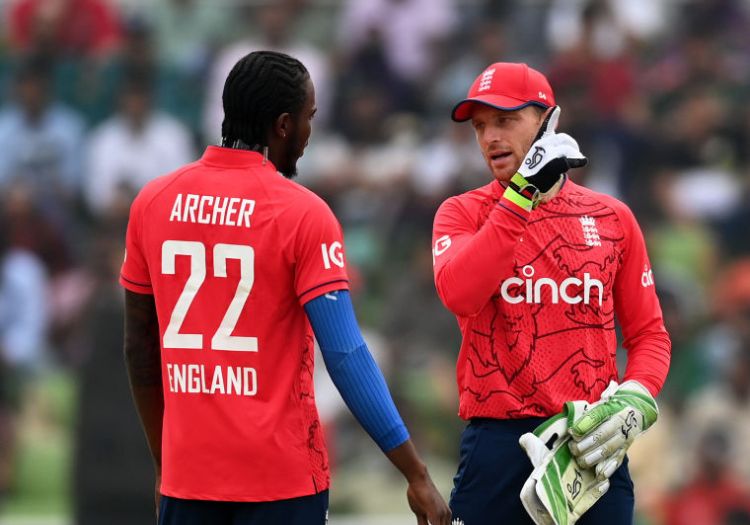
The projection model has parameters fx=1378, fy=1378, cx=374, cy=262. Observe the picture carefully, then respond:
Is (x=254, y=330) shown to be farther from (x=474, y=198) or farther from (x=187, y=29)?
(x=187, y=29)

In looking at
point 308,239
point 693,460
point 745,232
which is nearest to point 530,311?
point 308,239

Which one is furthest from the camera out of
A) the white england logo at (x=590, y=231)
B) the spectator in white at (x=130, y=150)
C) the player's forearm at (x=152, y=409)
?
the spectator in white at (x=130, y=150)

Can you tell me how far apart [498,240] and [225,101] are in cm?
90

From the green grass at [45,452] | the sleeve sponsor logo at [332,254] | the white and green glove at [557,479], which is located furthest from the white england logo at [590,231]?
the green grass at [45,452]

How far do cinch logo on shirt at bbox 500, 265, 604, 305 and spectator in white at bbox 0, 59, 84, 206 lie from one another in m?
7.26

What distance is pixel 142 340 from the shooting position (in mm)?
4160

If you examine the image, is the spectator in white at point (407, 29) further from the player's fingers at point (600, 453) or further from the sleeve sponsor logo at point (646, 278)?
the player's fingers at point (600, 453)

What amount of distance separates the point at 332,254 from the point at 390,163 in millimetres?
7276

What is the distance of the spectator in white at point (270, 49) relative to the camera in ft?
37.4

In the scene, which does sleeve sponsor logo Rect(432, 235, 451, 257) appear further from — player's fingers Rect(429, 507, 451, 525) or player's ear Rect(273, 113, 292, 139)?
player's fingers Rect(429, 507, 451, 525)

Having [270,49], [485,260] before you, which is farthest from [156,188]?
[270,49]

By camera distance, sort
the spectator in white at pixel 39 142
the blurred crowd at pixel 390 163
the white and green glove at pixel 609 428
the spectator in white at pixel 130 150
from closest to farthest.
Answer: the white and green glove at pixel 609 428 < the blurred crowd at pixel 390 163 < the spectator in white at pixel 130 150 < the spectator in white at pixel 39 142

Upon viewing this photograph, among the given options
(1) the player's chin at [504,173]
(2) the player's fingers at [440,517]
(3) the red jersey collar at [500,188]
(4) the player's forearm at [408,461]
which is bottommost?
(2) the player's fingers at [440,517]

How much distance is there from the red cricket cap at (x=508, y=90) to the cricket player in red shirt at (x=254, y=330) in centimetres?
63
